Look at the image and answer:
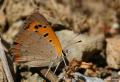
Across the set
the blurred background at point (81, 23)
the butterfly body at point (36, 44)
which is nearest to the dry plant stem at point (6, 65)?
the butterfly body at point (36, 44)

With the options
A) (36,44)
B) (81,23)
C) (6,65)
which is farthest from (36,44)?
(81,23)

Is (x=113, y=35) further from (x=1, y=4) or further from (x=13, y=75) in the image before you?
(x=13, y=75)

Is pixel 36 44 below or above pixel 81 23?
above

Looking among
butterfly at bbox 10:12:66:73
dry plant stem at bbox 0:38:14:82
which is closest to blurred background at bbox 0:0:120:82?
butterfly at bbox 10:12:66:73

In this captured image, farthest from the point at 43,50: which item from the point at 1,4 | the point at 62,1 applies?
the point at 62,1

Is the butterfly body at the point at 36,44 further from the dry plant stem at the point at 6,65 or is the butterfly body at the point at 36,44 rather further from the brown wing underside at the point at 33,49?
the dry plant stem at the point at 6,65

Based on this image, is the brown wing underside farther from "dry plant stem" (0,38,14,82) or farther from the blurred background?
the blurred background

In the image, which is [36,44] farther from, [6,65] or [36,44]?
[6,65]
